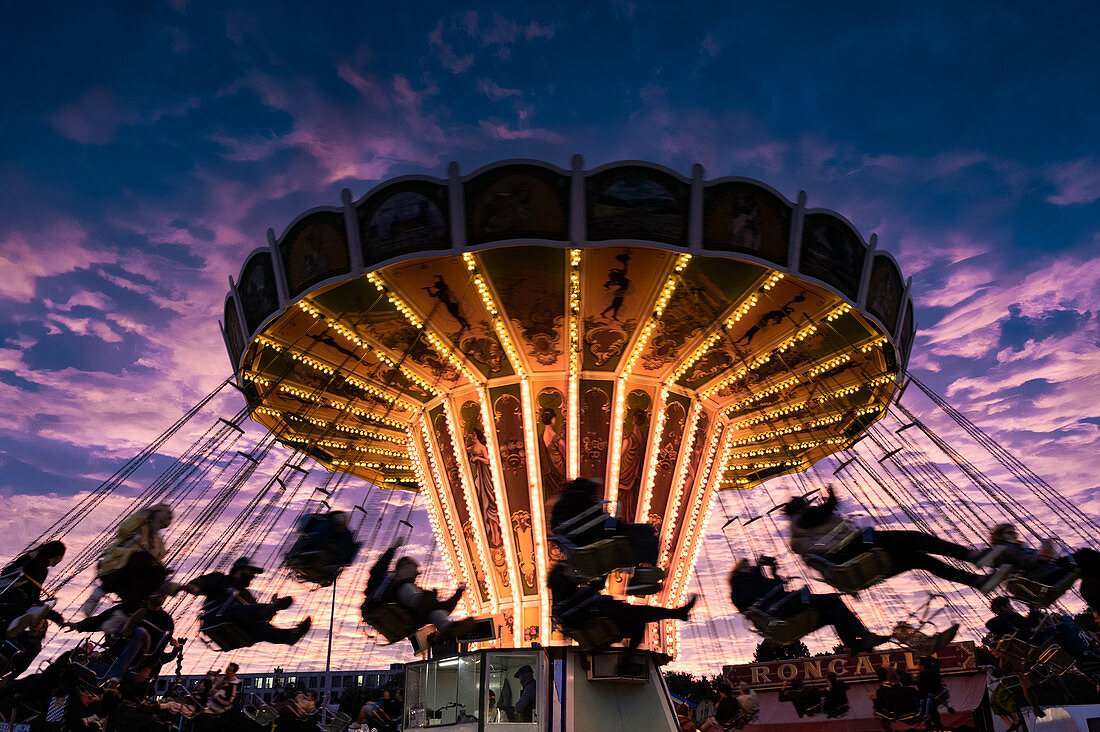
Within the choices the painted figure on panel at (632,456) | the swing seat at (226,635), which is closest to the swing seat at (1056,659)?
the painted figure on panel at (632,456)

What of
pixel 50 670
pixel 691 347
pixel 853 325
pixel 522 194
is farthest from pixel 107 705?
pixel 853 325

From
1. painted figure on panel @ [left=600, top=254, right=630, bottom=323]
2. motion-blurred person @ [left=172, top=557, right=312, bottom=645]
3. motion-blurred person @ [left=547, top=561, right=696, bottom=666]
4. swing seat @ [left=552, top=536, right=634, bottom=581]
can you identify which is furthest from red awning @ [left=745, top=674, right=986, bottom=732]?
motion-blurred person @ [left=172, top=557, right=312, bottom=645]

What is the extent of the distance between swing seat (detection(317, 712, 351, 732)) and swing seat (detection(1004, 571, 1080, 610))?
9125 mm

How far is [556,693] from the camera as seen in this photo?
9781 millimetres

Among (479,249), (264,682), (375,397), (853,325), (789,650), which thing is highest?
(264,682)

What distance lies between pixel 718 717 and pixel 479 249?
8277mm

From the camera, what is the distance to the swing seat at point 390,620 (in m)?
8.30

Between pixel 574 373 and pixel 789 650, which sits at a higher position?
pixel 789 650

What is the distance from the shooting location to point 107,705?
29.2 ft

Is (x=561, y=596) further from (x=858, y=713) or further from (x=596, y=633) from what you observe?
(x=858, y=713)

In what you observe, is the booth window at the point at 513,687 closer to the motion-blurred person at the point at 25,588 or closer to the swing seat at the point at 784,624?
the swing seat at the point at 784,624

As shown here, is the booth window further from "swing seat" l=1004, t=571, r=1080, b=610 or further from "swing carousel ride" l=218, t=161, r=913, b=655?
"swing seat" l=1004, t=571, r=1080, b=610

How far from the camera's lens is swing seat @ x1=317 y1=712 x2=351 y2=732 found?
11546mm

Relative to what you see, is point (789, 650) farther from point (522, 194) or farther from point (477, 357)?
point (522, 194)
